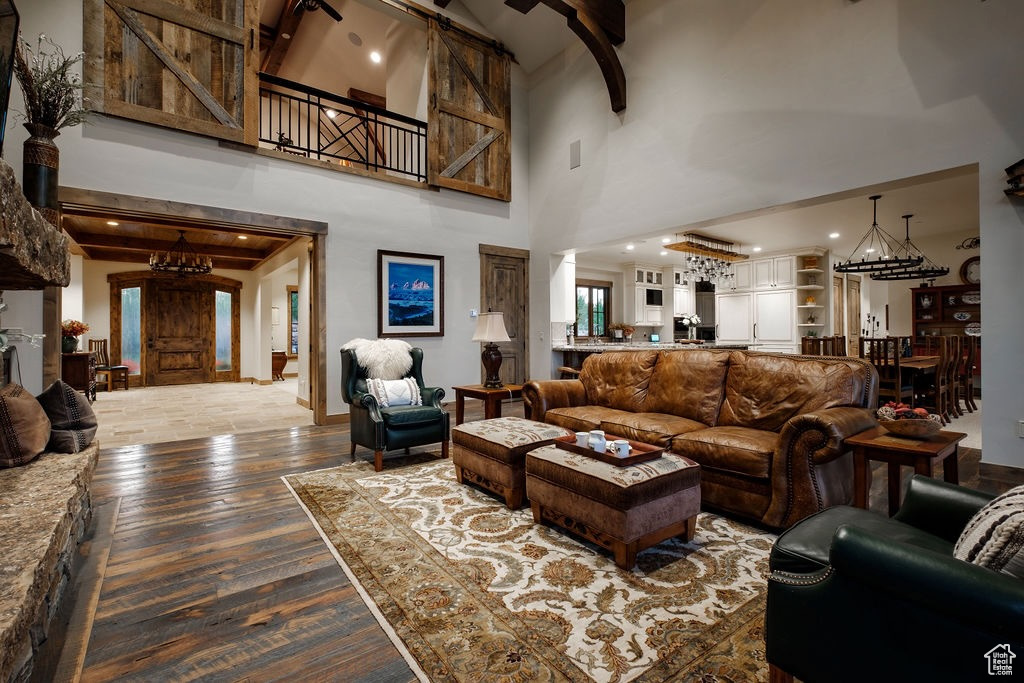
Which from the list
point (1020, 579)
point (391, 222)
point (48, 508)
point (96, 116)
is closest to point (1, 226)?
point (48, 508)

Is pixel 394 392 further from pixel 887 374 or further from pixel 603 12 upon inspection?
pixel 887 374

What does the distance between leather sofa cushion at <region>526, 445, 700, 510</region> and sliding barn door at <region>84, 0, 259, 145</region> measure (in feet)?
15.7

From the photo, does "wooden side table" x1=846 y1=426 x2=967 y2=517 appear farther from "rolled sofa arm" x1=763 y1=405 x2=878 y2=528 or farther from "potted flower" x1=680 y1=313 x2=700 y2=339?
"potted flower" x1=680 y1=313 x2=700 y2=339

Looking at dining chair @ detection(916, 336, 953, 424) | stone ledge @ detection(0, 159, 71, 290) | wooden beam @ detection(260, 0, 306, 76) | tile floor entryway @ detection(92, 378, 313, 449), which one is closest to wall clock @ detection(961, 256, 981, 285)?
dining chair @ detection(916, 336, 953, 424)

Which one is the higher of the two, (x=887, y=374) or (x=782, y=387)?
(x=782, y=387)

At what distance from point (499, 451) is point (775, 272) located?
27.7ft

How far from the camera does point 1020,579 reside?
3.04 feet

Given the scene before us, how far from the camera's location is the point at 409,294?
6.17 metres

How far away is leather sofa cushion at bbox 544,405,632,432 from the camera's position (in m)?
3.49

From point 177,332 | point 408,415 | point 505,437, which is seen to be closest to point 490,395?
point 408,415

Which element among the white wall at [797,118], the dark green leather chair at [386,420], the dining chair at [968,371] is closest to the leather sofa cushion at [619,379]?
the dark green leather chair at [386,420]

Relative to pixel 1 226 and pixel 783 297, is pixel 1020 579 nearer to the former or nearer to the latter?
pixel 1 226

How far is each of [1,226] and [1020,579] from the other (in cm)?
261

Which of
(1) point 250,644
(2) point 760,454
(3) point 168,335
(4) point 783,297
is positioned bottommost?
(1) point 250,644
